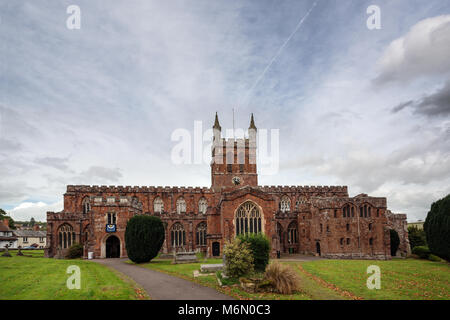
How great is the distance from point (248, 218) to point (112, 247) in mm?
19016

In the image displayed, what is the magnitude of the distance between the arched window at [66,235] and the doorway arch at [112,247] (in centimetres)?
592

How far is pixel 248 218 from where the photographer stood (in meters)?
39.9

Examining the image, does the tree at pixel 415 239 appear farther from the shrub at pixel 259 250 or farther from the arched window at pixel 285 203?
the shrub at pixel 259 250

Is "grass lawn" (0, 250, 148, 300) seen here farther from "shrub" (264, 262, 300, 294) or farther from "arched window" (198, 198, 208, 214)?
"arched window" (198, 198, 208, 214)

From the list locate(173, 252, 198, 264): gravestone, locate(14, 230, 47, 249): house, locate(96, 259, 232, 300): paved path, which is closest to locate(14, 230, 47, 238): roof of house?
locate(14, 230, 47, 249): house

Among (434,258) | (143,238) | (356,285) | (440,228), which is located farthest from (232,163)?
(356,285)

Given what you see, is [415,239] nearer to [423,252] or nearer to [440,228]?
[423,252]

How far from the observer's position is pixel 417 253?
40875mm

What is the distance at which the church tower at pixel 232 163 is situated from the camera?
196 feet

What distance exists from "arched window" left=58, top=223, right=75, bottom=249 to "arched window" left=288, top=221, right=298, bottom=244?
3218 cm

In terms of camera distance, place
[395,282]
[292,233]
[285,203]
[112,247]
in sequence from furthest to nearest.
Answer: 1. [285,203]
2. [292,233]
3. [112,247]
4. [395,282]

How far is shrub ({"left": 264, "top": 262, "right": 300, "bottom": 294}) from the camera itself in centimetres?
1636
